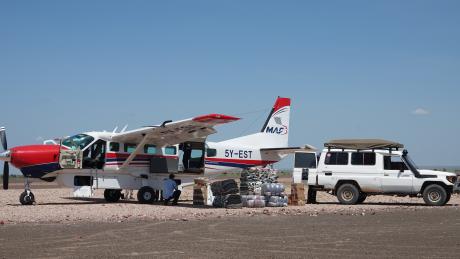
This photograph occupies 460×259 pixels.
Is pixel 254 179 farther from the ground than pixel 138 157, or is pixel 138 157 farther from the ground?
pixel 138 157

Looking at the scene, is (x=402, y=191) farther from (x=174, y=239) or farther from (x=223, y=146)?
(x=174, y=239)

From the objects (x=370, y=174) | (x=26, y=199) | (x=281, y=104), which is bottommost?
(x=26, y=199)

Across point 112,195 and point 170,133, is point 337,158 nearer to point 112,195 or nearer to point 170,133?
point 170,133

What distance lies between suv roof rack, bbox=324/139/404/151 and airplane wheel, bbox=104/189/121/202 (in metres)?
8.84

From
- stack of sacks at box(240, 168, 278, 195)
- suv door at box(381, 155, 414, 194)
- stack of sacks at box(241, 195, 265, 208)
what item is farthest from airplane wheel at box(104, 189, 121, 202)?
suv door at box(381, 155, 414, 194)

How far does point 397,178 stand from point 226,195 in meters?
6.40

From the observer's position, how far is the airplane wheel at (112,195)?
2506cm

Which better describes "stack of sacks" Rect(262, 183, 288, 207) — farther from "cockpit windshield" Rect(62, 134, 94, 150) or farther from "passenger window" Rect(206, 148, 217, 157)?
"cockpit windshield" Rect(62, 134, 94, 150)

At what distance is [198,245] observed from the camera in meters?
10.8

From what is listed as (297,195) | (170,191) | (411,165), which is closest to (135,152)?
(170,191)

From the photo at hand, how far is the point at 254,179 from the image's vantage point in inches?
994

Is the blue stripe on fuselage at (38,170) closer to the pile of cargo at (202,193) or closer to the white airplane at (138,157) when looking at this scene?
the white airplane at (138,157)

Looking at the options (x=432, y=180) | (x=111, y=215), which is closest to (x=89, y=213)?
(x=111, y=215)

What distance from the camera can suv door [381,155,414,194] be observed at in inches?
887
